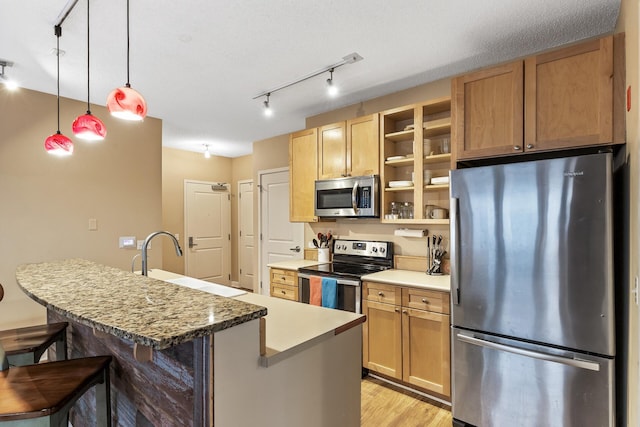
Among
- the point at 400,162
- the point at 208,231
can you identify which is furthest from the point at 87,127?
the point at 208,231

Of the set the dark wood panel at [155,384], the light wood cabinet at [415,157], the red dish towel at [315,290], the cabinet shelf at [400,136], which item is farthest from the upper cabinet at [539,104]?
the dark wood panel at [155,384]

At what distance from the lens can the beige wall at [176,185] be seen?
5.47m

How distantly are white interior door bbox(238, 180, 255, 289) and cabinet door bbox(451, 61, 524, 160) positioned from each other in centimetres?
438

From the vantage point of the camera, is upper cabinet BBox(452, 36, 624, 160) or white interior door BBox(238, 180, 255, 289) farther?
white interior door BBox(238, 180, 255, 289)

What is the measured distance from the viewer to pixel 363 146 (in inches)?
128

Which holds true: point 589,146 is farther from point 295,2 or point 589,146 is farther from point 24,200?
point 24,200

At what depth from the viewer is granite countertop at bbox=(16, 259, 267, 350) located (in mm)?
901

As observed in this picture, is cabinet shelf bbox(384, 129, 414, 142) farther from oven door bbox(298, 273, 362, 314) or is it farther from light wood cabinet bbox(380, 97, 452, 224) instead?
oven door bbox(298, 273, 362, 314)

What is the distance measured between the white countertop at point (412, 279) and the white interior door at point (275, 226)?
189cm

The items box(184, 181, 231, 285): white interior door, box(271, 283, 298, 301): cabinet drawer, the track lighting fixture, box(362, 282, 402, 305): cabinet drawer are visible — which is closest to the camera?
the track lighting fixture

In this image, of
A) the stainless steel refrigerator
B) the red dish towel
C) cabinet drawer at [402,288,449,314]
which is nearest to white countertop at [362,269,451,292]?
cabinet drawer at [402,288,449,314]

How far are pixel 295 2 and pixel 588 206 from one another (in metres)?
1.95

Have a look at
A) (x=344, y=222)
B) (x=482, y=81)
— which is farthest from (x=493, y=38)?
(x=344, y=222)

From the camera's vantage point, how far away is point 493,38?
7.46ft
